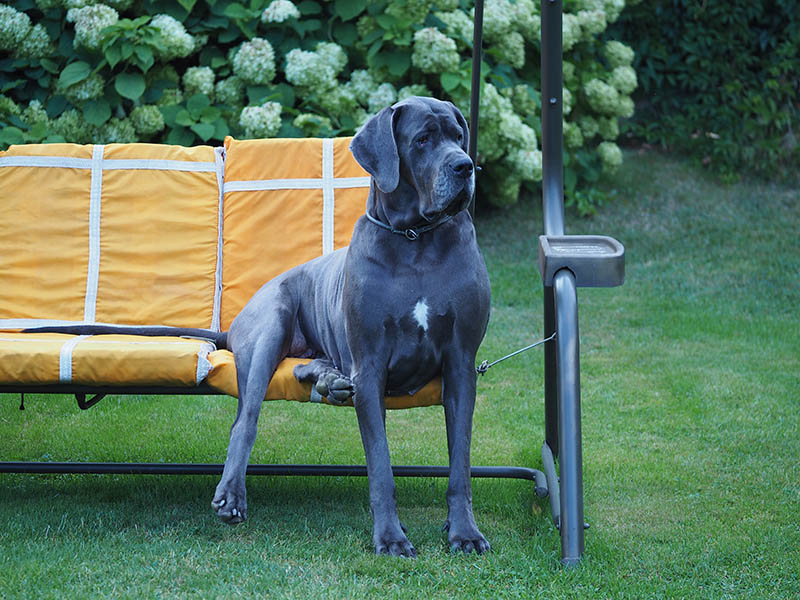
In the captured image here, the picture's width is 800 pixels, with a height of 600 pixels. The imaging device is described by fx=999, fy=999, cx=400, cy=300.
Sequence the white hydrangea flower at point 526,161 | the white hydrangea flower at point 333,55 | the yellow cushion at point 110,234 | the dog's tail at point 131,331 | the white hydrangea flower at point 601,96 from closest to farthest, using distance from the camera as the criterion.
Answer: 1. the dog's tail at point 131,331
2. the yellow cushion at point 110,234
3. the white hydrangea flower at point 333,55
4. the white hydrangea flower at point 526,161
5. the white hydrangea flower at point 601,96

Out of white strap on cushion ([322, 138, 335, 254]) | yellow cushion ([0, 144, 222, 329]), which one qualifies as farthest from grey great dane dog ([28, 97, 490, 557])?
yellow cushion ([0, 144, 222, 329])

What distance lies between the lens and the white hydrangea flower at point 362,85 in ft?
20.4

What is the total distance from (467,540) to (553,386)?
71 centimetres

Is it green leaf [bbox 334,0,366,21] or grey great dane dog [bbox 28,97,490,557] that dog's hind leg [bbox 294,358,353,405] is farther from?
green leaf [bbox 334,0,366,21]

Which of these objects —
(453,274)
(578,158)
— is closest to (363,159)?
(453,274)

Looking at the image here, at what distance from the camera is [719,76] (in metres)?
8.45

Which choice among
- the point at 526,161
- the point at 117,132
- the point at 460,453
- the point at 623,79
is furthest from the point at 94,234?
the point at 623,79

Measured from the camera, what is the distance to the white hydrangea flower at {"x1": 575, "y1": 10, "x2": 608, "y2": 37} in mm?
7164

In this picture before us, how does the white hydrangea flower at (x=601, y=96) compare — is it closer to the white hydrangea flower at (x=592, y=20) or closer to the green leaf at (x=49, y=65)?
the white hydrangea flower at (x=592, y=20)

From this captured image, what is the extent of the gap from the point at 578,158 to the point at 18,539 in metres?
5.37

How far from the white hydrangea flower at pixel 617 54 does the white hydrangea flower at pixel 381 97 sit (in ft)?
7.48

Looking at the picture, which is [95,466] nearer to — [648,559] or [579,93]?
[648,559]

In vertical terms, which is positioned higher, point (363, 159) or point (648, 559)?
point (363, 159)

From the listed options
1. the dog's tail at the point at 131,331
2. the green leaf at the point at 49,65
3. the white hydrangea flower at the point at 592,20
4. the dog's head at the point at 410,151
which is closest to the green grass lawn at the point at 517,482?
the dog's tail at the point at 131,331
